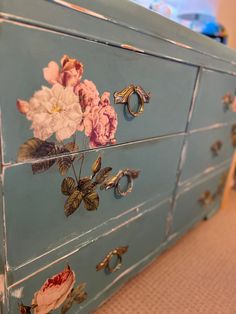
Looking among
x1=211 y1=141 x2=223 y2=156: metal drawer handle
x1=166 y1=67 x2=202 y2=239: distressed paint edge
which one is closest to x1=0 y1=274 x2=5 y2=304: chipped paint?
x1=166 y1=67 x2=202 y2=239: distressed paint edge

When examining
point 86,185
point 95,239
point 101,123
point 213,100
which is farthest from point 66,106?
point 213,100

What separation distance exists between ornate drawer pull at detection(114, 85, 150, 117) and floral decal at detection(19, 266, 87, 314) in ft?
1.49

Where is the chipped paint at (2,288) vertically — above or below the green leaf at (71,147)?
below

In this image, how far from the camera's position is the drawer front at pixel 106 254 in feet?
2.14

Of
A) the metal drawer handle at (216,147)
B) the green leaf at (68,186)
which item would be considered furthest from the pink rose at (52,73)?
the metal drawer handle at (216,147)

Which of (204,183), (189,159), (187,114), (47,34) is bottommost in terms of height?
(204,183)

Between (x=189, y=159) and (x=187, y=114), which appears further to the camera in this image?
(x=189, y=159)

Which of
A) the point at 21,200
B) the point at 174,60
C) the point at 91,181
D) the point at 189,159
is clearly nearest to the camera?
the point at 21,200

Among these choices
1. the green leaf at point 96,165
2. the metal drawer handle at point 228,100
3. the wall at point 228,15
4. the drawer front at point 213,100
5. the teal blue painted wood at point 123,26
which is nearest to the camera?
the teal blue painted wood at point 123,26

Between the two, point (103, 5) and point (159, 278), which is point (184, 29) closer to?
point (103, 5)

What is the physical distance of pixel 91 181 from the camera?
0.68 m

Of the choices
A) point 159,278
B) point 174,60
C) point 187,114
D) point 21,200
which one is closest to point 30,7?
point 21,200

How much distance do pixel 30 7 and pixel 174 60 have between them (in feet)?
1.51

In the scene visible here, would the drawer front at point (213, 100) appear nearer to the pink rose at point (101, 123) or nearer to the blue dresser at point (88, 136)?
the blue dresser at point (88, 136)
